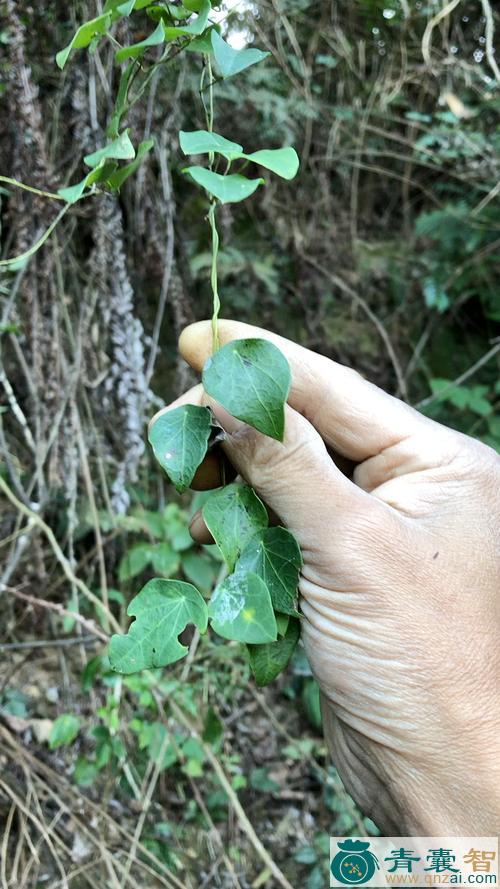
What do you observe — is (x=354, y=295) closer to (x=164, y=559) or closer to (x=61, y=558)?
(x=164, y=559)

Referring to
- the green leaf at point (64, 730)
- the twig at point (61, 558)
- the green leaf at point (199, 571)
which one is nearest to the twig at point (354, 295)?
the green leaf at point (199, 571)

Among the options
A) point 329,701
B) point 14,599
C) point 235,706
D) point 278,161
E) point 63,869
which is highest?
point 278,161

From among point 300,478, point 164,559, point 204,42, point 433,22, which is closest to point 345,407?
point 300,478

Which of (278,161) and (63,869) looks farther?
(63,869)

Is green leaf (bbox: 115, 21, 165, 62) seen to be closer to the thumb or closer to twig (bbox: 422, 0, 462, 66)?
the thumb

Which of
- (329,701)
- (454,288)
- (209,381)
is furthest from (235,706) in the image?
(454,288)

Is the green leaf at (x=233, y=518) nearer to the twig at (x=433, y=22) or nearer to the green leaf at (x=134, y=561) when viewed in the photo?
the green leaf at (x=134, y=561)

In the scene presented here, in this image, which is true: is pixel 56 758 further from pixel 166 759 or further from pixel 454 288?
pixel 454 288

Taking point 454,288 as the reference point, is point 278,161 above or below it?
above
